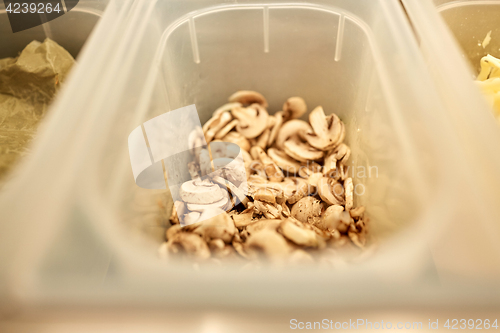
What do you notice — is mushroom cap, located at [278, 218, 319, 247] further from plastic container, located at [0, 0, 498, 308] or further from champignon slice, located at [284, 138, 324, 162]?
champignon slice, located at [284, 138, 324, 162]

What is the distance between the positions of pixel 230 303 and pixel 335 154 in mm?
473

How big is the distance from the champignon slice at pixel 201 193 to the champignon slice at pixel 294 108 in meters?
0.31

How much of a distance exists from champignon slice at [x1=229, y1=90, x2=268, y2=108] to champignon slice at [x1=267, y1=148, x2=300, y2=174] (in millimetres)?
152

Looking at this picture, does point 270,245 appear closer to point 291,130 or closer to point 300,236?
point 300,236

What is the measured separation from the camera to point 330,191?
24.2 inches

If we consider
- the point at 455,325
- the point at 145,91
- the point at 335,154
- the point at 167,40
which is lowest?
the point at 455,325

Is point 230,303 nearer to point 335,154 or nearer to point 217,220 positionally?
point 217,220

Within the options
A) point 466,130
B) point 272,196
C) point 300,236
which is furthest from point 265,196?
point 466,130

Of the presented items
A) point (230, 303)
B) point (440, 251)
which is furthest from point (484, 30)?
point (230, 303)

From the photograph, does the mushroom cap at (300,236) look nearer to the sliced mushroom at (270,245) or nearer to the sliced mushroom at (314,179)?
the sliced mushroom at (270,245)

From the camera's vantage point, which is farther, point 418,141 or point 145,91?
point 145,91

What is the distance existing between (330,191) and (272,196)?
0.12m

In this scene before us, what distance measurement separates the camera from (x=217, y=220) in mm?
480

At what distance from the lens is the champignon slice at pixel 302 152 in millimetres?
703
